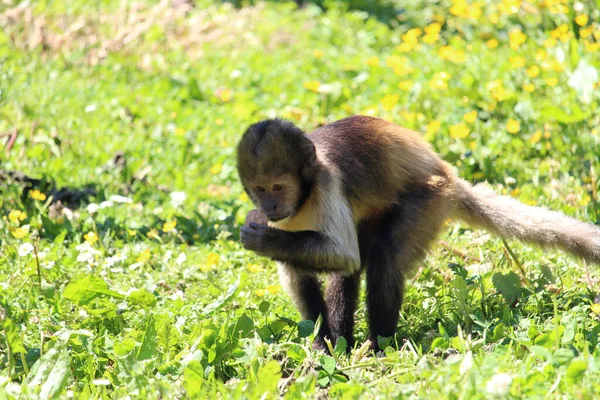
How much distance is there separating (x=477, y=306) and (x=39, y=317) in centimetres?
261

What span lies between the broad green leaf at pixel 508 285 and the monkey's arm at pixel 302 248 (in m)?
0.93

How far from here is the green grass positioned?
169 inches

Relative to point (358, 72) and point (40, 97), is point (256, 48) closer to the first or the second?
point (358, 72)

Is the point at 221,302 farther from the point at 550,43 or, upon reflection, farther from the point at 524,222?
the point at 550,43

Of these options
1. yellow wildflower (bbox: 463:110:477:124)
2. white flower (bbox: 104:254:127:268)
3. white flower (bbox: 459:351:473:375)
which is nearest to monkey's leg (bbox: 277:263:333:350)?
white flower (bbox: 104:254:127:268)

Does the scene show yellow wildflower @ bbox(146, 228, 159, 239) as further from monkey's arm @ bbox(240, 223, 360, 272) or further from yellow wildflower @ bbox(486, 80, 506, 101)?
yellow wildflower @ bbox(486, 80, 506, 101)

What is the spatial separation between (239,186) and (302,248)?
2.88m

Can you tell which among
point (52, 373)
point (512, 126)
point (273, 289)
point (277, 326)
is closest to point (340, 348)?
point (277, 326)

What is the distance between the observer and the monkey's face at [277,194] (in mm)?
4953

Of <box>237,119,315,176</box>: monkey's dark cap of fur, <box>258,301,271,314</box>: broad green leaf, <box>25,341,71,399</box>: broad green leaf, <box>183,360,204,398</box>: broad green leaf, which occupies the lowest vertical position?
<box>258,301,271,314</box>: broad green leaf

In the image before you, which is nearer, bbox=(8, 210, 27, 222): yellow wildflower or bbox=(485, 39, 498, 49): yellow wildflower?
bbox=(8, 210, 27, 222): yellow wildflower

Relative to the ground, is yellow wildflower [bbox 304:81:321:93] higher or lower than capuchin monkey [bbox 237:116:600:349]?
lower

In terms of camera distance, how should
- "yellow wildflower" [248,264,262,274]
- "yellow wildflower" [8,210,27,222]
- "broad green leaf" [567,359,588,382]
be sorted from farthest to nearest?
"yellow wildflower" [8,210,27,222], "yellow wildflower" [248,264,262,274], "broad green leaf" [567,359,588,382]

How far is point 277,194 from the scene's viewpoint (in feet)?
16.4
